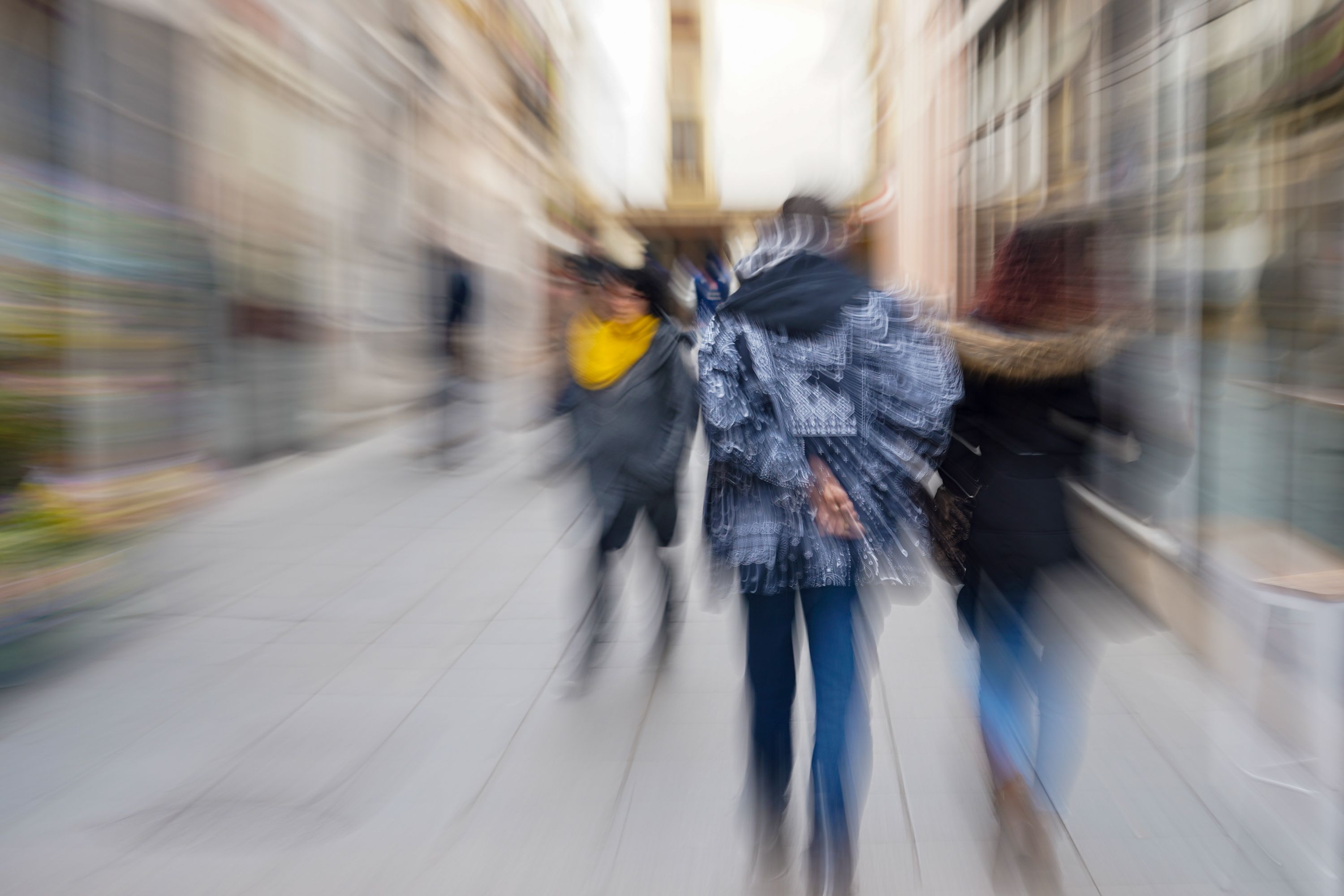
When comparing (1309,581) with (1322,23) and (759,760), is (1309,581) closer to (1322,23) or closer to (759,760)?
(759,760)

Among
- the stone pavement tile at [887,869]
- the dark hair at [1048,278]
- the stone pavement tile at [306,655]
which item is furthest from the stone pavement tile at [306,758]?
the dark hair at [1048,278]

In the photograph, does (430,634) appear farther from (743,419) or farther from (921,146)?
(921,146)

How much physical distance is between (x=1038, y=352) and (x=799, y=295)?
1.93 feet

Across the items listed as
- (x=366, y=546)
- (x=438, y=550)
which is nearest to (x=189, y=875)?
(x=438, y=550)

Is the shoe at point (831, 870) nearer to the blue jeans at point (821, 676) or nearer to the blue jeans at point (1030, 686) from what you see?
the blue jeans at point (821, 676)

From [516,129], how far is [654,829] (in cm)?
2051

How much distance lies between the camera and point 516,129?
21.8m

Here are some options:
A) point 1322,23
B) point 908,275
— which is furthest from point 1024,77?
point 908,275

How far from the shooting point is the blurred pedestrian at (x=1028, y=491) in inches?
98.4

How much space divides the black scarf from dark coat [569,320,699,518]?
1420mm

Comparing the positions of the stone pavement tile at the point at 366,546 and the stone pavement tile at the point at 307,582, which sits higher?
the stone pavement tile at the point at 366,546

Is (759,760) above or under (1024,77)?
under

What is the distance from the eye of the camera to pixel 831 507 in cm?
245

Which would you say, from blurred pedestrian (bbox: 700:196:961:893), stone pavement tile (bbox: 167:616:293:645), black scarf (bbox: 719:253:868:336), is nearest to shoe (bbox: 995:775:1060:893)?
blurred pedestrian (bbox: 700:196:961:893)
